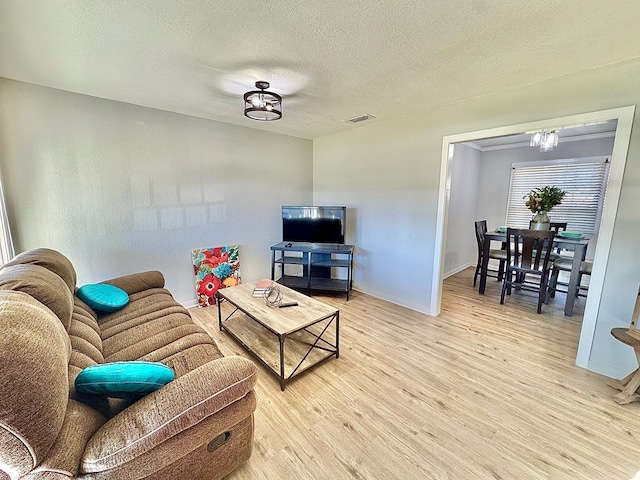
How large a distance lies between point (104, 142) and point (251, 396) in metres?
2.88

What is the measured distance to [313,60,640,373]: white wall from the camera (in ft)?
6.51

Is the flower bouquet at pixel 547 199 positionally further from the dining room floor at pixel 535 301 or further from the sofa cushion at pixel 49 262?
the sofa cushion at pixel 49 262

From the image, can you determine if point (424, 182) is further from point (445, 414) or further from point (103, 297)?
point (103, 297)

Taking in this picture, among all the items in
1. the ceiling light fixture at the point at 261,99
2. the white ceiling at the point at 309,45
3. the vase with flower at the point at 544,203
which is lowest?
the vase with flower at the point at 544,203

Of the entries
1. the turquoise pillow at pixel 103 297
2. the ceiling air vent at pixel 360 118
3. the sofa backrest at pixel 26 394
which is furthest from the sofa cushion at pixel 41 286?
the ceiling air vent at pixel 360 118

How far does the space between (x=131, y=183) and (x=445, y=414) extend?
3.54 metres

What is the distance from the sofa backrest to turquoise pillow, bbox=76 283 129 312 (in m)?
1.21

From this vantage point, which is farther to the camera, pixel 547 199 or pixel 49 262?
pixel 547 199

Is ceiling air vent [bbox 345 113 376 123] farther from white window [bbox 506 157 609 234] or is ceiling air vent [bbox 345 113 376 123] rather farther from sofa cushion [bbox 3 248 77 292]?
white window [bbox 506 157 609 234]

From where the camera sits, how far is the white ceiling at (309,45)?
1.41 meters

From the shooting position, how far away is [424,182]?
10.4 feet

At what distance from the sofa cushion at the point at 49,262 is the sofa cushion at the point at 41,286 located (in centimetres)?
22

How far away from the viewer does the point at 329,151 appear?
425 cm

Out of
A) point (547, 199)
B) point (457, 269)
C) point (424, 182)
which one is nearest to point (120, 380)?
point (424, 182)
